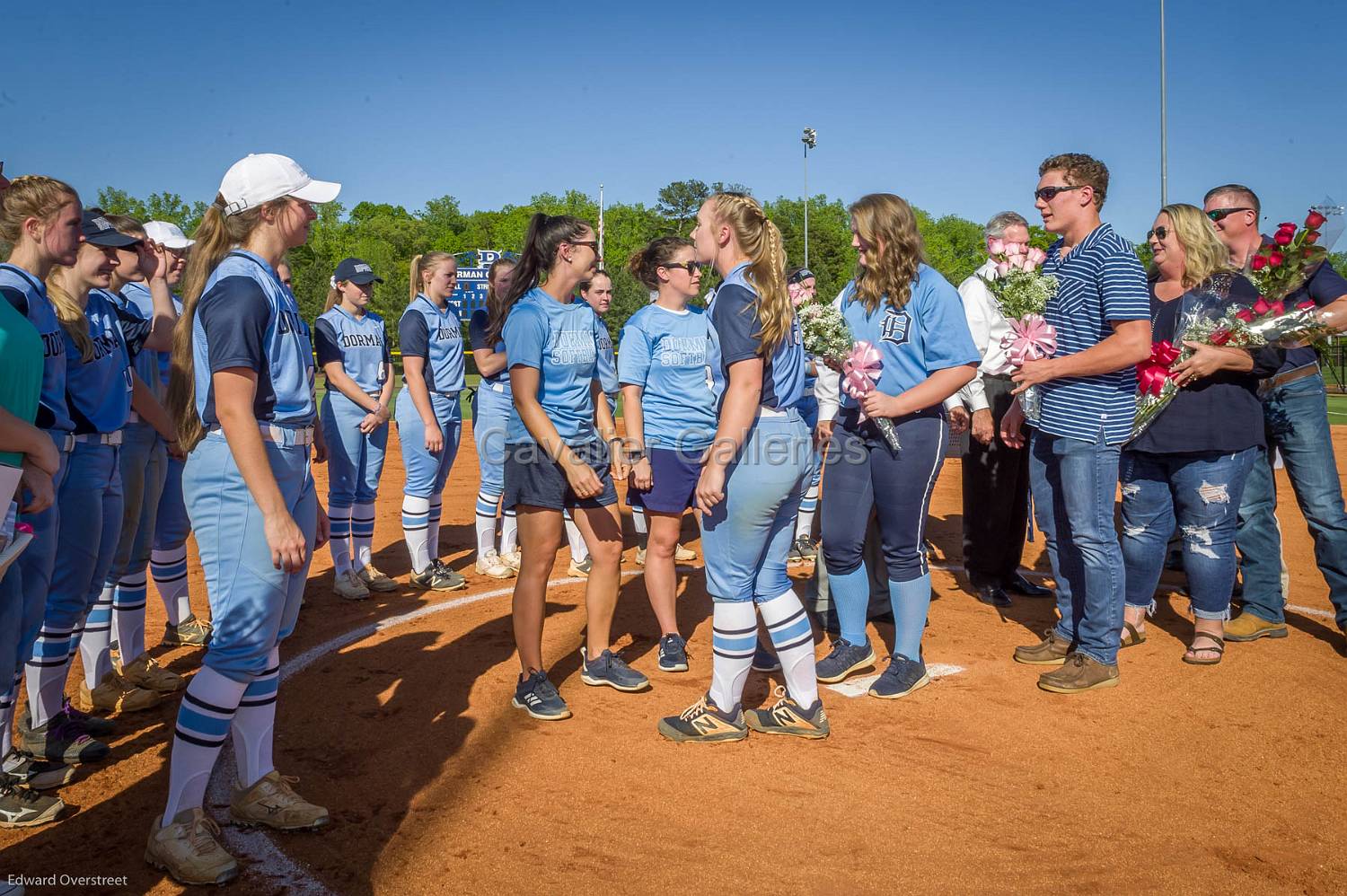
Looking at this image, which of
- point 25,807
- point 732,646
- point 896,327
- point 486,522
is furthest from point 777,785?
point 486,522

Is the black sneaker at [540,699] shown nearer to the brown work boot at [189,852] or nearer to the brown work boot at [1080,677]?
the brown work boot at [189,852]

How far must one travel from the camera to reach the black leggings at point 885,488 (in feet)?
15.3

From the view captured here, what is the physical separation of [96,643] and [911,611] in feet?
14.0

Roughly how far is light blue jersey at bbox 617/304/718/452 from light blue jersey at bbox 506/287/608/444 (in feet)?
1.18

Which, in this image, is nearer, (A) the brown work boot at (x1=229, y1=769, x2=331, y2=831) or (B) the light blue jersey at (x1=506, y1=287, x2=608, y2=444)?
(A) the brown work boot at (x1=229, y1=769, x2=331, y2=831)

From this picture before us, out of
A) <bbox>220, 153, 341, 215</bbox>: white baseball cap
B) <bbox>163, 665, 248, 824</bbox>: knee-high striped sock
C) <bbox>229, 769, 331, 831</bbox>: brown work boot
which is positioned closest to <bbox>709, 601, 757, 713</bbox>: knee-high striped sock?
<bbox>229, 769, 331, 831</bbox>: brown work boot

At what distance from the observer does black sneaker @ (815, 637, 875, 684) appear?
5.09 metres

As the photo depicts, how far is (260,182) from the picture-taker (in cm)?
315

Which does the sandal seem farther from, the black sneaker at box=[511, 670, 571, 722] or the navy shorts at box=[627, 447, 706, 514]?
the black sneaker at box=[511, 670, 571, 722]

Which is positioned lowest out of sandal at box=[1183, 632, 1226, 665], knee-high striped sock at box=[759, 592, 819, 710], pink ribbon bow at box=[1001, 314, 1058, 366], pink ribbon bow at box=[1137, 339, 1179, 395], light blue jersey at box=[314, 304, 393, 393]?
sandal at box=[1183, 632, 1226, 665]

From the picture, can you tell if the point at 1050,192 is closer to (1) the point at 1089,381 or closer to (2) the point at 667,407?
(1) the point at 1089,381

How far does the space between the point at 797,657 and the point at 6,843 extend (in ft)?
10.4

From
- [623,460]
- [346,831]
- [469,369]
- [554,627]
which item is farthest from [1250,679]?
[469,369]

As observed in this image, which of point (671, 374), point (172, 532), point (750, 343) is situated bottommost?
point (172, 532)
